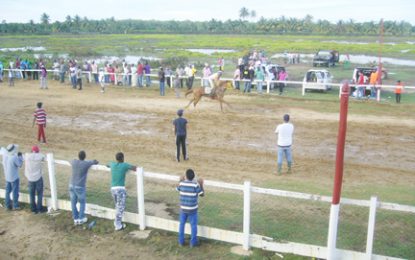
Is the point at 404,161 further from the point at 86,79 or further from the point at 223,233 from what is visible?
the point at 86,79

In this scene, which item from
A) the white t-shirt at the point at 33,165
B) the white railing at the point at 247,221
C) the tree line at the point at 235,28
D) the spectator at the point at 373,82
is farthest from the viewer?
the tree line at the point at 235,28

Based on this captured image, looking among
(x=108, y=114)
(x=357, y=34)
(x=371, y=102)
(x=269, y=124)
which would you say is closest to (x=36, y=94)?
(x=108, y=114)

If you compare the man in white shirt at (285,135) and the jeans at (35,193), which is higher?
the man in white shirt at (285,135)

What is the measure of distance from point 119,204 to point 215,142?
24.6 ft

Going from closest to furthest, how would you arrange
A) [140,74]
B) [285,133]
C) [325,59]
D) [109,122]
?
[285,133] < [109,122] < [140,74] < [325,59]

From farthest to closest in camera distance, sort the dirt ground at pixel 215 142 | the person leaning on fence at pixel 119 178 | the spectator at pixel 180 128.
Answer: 1. the spectator at pixel 180 128
2. the dirt ground at pixel 215 142
3. the person leaning on fence at pixel 119 178

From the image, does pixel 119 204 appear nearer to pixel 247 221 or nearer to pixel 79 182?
pixel 79 182

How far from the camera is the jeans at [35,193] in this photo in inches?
388

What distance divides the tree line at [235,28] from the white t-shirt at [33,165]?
111 metres

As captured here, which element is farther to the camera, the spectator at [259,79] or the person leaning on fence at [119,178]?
the spectator at [259,79]

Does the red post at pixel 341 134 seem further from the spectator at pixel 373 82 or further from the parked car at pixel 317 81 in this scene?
the parked car at pixel 317 81

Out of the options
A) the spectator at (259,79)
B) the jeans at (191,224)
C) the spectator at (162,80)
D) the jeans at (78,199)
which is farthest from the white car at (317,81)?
the jeans at (191,224)

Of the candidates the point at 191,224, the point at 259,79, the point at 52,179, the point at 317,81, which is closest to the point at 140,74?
the point at 259,79

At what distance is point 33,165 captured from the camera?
9.73 m
